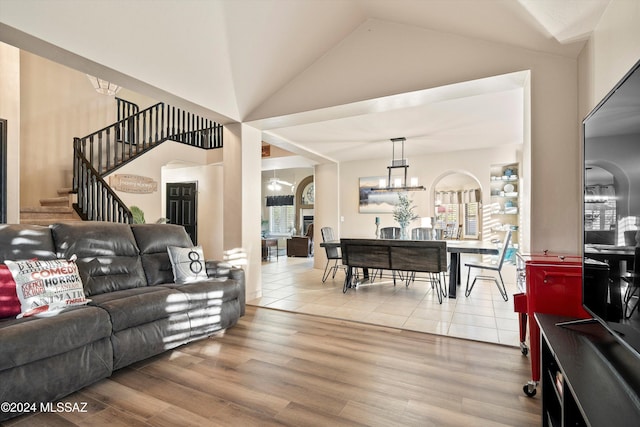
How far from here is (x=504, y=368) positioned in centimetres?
244

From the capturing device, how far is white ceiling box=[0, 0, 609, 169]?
2445 millimetres

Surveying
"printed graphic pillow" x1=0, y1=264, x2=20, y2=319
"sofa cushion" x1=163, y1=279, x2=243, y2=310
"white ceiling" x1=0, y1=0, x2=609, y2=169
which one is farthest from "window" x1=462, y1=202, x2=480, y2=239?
"printed graphic pillow" x1=0, y1=264, x2=20, y2=319

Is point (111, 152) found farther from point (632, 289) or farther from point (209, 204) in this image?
point (632, 289)

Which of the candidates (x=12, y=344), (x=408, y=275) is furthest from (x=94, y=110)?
(x=408, y=275)

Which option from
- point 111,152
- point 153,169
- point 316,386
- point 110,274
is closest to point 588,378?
point 316,386

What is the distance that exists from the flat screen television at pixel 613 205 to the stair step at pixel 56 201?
622cm

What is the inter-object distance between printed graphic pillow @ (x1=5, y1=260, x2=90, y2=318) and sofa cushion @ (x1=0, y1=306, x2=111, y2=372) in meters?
0.08

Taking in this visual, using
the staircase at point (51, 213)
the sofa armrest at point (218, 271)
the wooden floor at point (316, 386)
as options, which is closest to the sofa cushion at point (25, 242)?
the wooden floor at point (316, 386)

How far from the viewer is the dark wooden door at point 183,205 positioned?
814cm

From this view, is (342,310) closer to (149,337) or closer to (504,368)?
(504,368)

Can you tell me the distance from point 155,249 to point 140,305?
39.4 inches

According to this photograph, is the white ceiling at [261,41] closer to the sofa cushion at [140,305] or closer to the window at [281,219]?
the sofa cushion at [140,305]

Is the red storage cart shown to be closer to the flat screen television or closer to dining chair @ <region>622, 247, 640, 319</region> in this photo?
the flat screen television

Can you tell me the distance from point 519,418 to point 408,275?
4.11 meters
